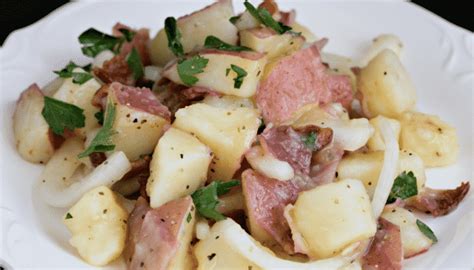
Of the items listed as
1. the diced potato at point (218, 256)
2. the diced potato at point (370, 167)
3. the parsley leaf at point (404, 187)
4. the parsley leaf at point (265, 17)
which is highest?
the parsley leaf at point (265, 17)

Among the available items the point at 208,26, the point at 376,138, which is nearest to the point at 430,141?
the point at 376,138

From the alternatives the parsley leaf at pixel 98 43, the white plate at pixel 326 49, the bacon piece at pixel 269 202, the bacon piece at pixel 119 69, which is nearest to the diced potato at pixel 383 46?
the white plate at pixel 326 49

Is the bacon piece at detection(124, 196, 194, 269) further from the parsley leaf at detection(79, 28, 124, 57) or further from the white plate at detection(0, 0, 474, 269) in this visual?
the parsley leaf at detection(79, 28, 124, 57)

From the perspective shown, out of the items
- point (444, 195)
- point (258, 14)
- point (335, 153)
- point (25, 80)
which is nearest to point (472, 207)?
point (444, 195)

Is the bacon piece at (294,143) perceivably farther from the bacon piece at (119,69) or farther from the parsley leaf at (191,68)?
the bacon piece at (119,69)

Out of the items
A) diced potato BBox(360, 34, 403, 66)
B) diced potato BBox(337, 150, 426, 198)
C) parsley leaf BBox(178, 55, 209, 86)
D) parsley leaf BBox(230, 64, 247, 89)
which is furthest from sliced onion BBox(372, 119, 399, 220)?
diced potato BBox(360, 34, 403, 66)

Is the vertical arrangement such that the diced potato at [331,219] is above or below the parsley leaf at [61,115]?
above

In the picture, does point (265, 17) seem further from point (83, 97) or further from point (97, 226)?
point (97, 226)
